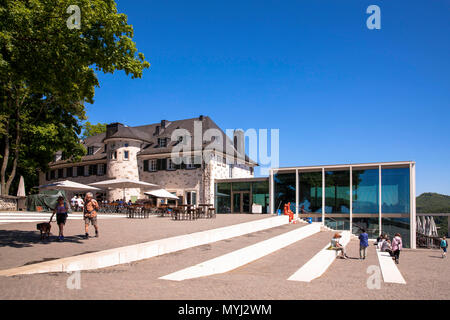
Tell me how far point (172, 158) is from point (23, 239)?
81.8 feet

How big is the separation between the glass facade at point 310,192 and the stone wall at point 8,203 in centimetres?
2059

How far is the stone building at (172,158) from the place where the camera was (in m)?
35.3

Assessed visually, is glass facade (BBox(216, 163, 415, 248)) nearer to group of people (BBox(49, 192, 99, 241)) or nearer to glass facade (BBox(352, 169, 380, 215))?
glass facade (BBox(352, 169, 380, 215))

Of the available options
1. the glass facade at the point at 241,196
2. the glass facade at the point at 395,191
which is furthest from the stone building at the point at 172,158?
the glass facade at the point at 395,191

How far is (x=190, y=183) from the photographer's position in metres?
35.6

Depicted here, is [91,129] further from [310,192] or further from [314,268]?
[314,268]

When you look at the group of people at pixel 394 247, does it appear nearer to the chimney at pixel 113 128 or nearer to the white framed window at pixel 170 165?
the white framed window at pixel 170 165

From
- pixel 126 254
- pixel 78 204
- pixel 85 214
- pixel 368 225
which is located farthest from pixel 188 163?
pixel 126 254

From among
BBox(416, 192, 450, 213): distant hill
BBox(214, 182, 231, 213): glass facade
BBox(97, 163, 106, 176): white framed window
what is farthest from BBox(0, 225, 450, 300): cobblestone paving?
BBox(416, 192, 450, 213): distant hill

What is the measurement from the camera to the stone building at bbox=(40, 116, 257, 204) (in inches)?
1389

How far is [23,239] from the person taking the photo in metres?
12.1

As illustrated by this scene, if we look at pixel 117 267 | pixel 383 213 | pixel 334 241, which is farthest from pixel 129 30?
pixel 383 213

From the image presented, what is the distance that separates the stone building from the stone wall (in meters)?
9.30
